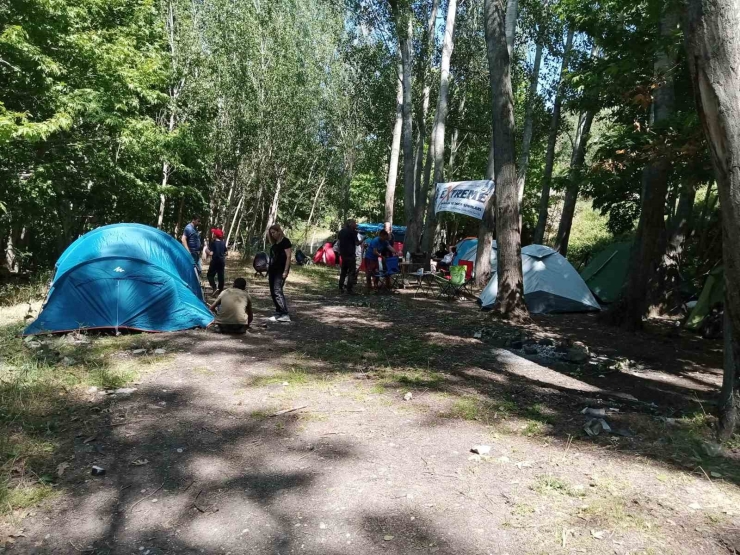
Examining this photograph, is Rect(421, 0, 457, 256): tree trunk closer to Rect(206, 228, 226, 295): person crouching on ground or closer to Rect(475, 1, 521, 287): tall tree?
Rect(475, 1, 521, 287): tall tree

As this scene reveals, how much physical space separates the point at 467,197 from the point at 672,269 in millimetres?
4944

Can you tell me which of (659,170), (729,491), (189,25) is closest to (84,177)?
(189,25)

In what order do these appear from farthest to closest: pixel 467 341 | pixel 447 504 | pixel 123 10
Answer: pixel 123 10 → pixel 467 341 → pixel 447 504

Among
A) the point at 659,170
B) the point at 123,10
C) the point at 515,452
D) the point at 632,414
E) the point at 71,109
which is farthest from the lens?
the point at 123,10

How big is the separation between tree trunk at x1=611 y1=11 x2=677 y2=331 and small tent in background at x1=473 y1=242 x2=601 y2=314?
6.25ft

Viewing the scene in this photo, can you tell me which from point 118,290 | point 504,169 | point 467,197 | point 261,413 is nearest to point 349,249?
point 467,197

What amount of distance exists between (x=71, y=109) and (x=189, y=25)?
998 centimetres

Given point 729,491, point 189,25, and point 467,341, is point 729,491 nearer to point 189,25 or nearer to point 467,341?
point 467,341

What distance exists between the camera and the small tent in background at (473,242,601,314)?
1184 centimetres

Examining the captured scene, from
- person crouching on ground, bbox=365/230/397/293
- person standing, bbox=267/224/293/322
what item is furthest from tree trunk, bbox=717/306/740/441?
person crouching on ground, bbox=365/230/397/293

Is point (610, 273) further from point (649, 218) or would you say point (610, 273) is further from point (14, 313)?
point (14, 313)

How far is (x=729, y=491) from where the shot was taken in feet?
11.4

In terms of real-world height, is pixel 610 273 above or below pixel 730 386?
above

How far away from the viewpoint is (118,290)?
7.87 m
